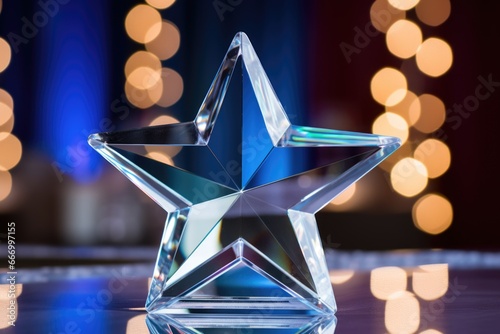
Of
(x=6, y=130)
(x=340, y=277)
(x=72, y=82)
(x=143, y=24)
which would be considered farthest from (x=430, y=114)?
(x=340, y=277)

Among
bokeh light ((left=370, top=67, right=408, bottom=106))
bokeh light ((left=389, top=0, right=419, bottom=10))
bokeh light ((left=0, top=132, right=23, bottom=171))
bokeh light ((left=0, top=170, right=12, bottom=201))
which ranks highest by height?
bokeh light ((left=389, top=0, right=419, bottom=10))

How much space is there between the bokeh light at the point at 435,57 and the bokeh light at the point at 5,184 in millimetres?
1240

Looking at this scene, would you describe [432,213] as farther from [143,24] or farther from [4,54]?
[4,54]

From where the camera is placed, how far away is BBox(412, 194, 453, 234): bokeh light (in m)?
1.89

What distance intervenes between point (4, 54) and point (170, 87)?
0.46 meters

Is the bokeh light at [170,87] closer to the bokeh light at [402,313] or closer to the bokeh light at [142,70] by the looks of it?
Answer: the bokeh light at [142,70]

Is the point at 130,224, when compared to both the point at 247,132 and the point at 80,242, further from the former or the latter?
the point at 247,132

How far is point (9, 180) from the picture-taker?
189cm

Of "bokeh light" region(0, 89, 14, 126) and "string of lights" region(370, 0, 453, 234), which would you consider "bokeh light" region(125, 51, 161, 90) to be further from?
"string of lights" region(370, 0, 453, 234)

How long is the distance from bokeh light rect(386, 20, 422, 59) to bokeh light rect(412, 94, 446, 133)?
0.14 metres

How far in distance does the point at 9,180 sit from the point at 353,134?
63.5 inches

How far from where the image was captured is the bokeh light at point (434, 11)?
1.92 m

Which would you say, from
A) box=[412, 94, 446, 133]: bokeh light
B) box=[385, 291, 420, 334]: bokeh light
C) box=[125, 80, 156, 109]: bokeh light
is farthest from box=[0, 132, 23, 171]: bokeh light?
box=[385, 291, 420, 334]: bokeh light

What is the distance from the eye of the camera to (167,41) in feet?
6.07
